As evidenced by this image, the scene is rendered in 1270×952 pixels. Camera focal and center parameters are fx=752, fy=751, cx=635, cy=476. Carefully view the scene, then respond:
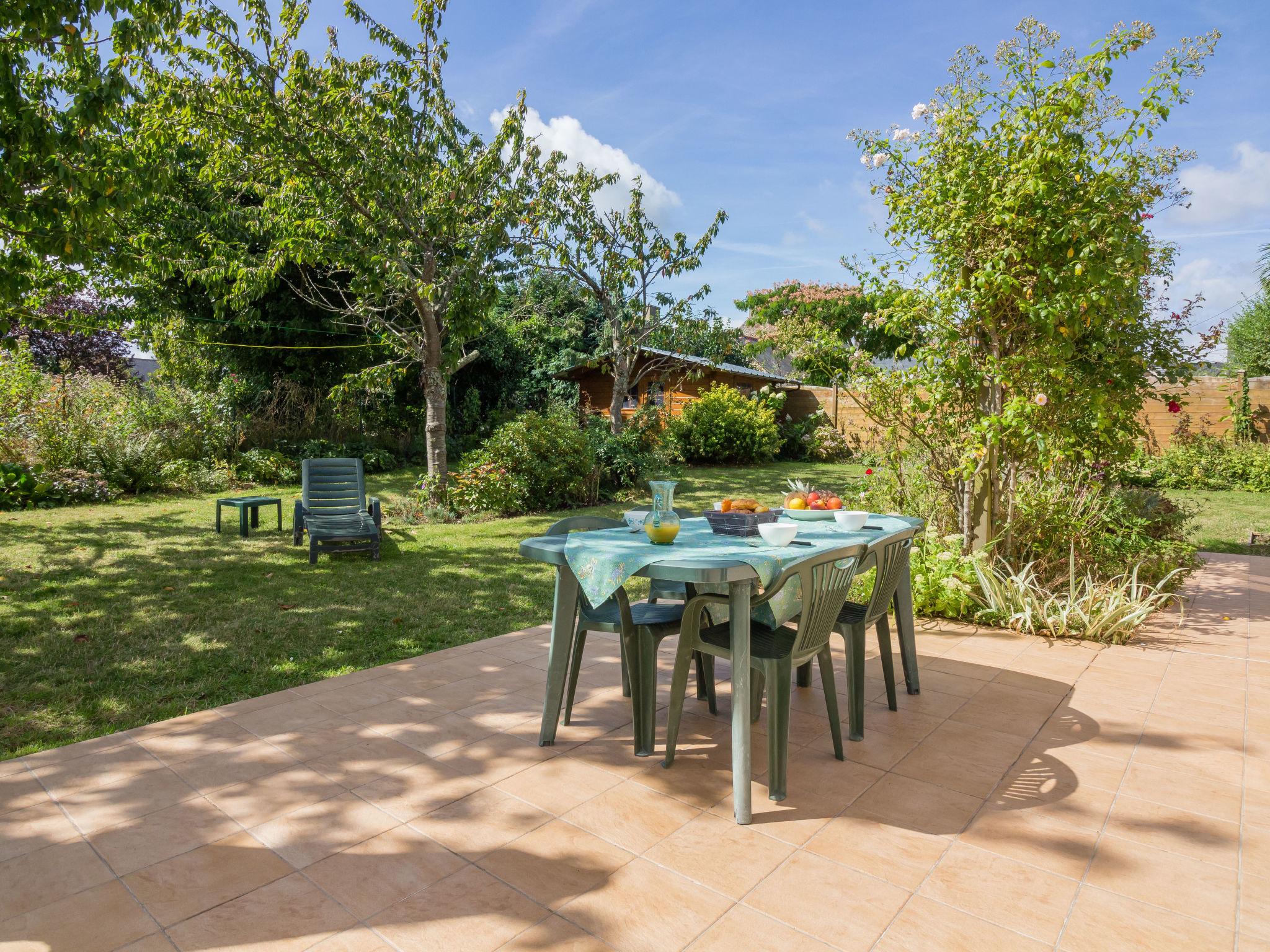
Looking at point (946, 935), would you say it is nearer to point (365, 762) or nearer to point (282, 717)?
point (365, 762)

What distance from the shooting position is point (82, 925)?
204cm

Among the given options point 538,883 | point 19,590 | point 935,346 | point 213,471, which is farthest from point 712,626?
point 213,471

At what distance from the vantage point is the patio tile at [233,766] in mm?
2898

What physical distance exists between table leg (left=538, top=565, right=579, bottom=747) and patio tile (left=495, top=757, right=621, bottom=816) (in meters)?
0.16

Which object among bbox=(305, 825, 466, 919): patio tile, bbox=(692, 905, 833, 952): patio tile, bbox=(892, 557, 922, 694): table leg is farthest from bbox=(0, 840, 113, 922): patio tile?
bbox=(892, 557, 922, 694): table leg

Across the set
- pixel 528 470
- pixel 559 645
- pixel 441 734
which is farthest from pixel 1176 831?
pixel 528 470

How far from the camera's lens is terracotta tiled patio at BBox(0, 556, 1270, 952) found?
2.05 m

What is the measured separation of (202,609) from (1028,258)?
20.4 ft

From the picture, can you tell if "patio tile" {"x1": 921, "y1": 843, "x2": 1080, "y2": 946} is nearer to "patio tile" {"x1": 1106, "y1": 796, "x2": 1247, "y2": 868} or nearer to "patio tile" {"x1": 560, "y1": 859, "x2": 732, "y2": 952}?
"patio tile" {"x1": 1106, "y1": 796, "x2": 1247, "y2": 868}

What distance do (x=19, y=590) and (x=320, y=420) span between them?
9397 millimetres

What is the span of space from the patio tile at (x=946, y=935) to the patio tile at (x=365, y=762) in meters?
1.91

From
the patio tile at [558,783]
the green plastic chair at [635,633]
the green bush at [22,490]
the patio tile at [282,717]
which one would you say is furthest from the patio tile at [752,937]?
the green bush at [22,490]

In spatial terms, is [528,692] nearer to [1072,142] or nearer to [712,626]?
[712,626]

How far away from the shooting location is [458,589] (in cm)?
623
